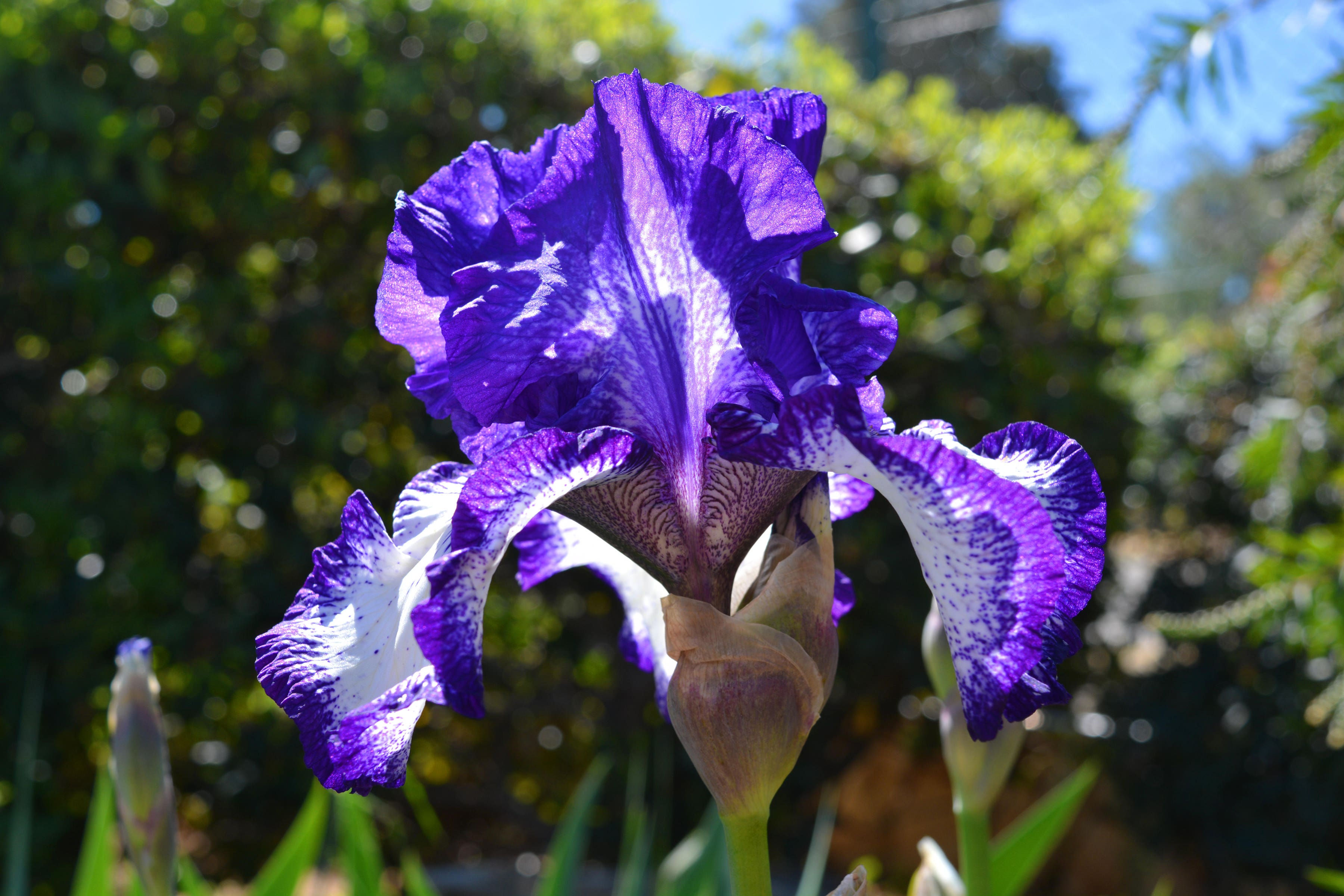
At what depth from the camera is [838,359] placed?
57cm

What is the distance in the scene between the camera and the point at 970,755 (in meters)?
0.86

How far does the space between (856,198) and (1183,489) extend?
145 centimetres

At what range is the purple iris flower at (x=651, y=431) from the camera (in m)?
0.50

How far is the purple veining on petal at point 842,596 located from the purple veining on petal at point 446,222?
12.7 inches

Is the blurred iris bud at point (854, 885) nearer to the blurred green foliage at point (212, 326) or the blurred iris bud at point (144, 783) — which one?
the blurred iris bud at point (144, 783)

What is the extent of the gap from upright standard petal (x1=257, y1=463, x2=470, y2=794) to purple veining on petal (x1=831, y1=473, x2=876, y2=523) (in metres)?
0.26

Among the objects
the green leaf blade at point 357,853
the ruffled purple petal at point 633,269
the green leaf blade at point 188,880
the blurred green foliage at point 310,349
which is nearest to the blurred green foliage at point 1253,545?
the blurred green foliage at point 310,349

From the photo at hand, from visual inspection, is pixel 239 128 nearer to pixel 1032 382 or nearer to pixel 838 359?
pixel 1032 382

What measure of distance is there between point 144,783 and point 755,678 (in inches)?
23.3

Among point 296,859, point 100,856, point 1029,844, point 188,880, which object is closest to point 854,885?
point 1029,844

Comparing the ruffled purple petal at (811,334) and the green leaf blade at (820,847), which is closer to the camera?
the ruffled purple petal at (811,334)

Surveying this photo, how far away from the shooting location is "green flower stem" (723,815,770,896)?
0.53 m

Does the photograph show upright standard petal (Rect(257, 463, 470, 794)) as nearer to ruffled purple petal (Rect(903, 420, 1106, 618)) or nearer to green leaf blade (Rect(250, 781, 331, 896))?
ruffled purple petal (Rect(903, 420, 1106, 618))

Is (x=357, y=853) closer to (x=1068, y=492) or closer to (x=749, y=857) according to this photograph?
(x=749, y=857)
